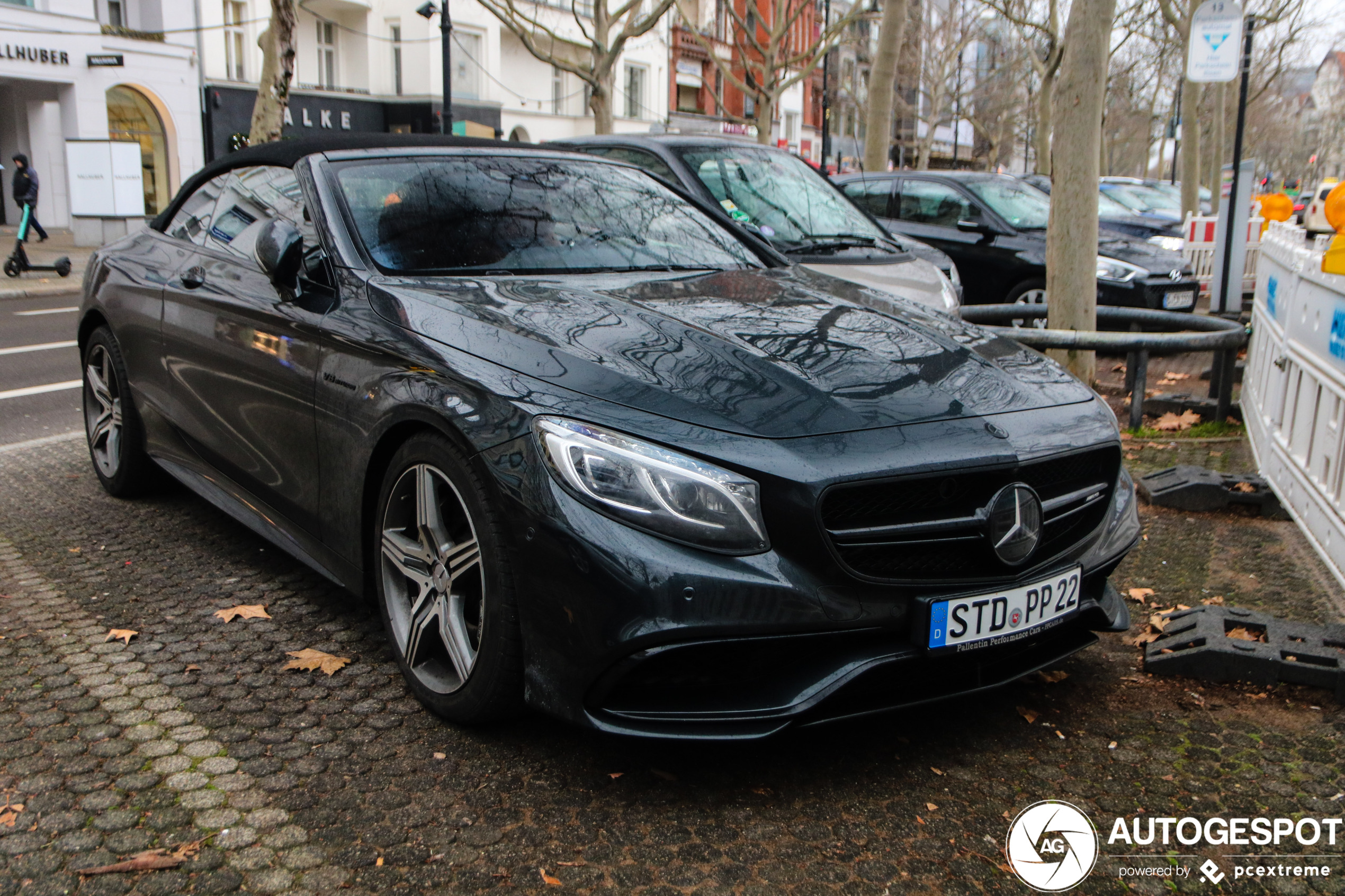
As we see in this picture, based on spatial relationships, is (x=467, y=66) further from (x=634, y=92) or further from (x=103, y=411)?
(x=103, y=411)

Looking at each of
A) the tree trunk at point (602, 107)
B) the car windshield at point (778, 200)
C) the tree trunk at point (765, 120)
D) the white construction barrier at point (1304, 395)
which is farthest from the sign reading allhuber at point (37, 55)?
the white construction barrier at point (1304, 395)

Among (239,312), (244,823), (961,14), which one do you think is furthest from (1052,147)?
(961,14)

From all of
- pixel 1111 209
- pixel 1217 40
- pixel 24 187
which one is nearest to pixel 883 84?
pixel 1111 209

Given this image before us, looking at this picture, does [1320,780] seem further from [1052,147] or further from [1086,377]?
[1052,147]

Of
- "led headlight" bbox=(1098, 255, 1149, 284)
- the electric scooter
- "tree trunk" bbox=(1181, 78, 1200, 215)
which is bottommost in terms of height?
the electric scooter

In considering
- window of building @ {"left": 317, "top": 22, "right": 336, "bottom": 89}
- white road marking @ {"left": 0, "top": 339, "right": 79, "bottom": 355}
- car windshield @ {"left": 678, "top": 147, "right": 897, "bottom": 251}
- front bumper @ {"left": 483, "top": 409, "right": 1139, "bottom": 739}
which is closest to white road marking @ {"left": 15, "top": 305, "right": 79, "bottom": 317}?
white road marking @ {"left": 0, "top": 339, "right": 79, "bottom": 355}

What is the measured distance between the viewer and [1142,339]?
257 inches

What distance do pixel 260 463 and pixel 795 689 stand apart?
210cm

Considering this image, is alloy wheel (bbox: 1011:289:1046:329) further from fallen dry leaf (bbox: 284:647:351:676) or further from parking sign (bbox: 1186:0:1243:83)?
fallen dry leaf (bbox: 284:647:351:676)

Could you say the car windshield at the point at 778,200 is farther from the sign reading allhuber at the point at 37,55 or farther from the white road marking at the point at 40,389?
the sign reading allhuber at the point at 37,55

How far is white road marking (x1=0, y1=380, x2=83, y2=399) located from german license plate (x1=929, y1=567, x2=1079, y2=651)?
7.50 metres

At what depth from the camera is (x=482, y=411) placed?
2.87 meters

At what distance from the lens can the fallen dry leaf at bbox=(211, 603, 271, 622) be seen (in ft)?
13.0

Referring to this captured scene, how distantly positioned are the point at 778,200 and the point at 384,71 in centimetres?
3341
